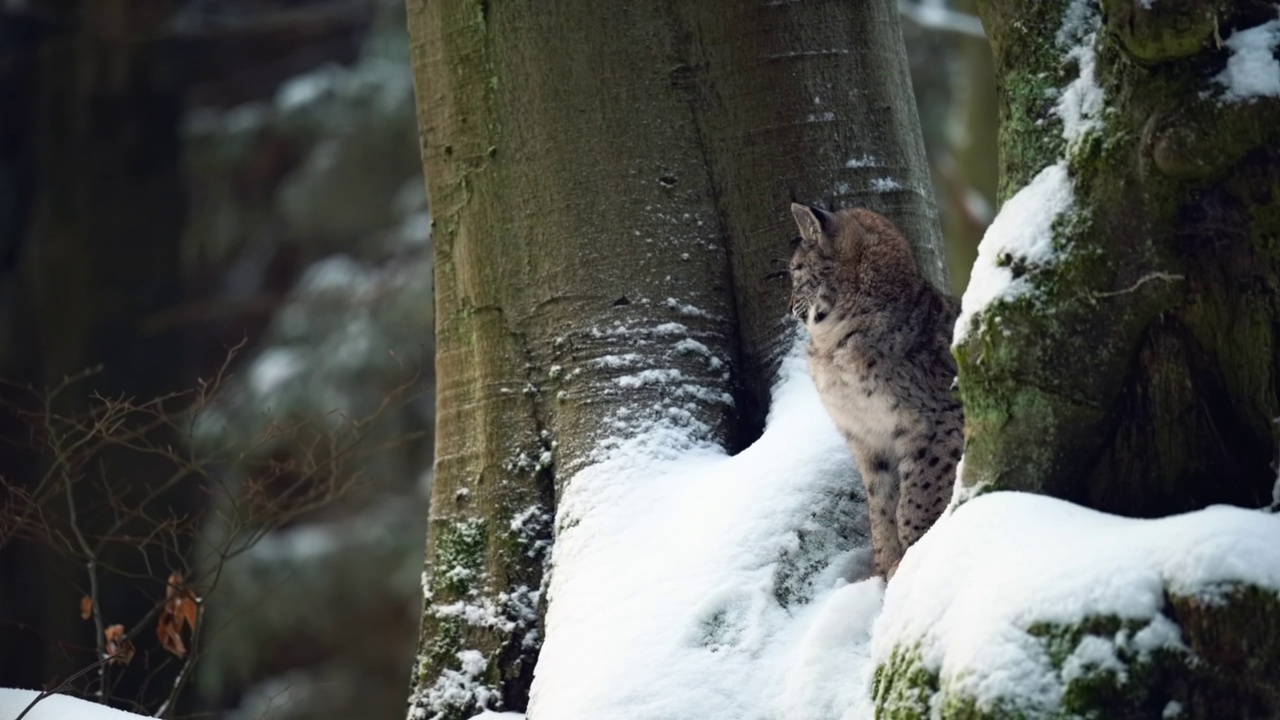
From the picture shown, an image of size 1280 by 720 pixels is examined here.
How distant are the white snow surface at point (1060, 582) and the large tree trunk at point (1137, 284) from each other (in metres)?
0.18

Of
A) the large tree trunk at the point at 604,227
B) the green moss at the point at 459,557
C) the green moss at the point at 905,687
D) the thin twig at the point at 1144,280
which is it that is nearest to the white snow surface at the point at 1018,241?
the thin twig at the point at 1144,280

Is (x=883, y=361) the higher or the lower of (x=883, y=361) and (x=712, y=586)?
the higher

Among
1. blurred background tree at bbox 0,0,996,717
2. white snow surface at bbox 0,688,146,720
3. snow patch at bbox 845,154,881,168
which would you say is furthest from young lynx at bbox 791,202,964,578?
blurred background tree at bbox 0,0,996,717

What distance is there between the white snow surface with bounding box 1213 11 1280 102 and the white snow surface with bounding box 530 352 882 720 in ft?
3.86

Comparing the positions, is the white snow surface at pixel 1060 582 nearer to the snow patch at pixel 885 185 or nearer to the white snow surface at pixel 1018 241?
the white snow surface at pixel 1018 241

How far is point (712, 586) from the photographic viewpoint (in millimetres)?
2969

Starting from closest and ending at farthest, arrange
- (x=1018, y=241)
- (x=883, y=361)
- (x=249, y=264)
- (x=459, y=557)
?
1. (x=1018, y=241)
2. (x=883, y=361)
3. (x=459, y=557)
4. (x=249, y=264)

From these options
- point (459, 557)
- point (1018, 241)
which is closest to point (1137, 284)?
point (1018, 241)

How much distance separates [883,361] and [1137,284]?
1.03 meters

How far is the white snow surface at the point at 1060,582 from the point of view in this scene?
6.63 ft

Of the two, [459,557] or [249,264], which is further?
[249,264]

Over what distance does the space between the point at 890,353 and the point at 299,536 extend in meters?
9.58

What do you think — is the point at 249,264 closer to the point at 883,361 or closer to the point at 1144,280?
the point at 883,361

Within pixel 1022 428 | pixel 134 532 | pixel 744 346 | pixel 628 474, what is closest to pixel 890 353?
pixel 744 346
